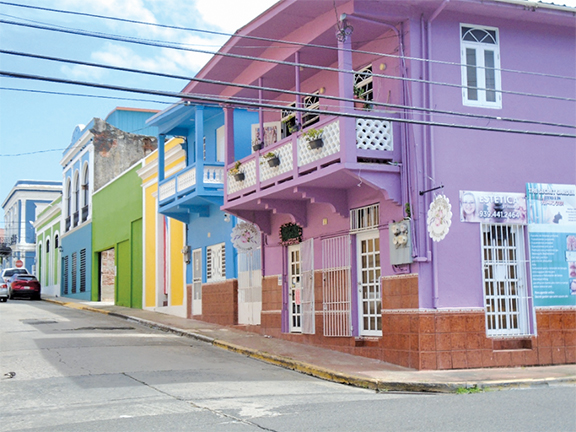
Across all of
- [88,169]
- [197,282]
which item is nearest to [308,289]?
[197,282]

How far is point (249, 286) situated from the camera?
63.6 feet

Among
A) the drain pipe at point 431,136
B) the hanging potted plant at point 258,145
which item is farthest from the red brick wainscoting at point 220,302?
the drain pipe at point 431,136

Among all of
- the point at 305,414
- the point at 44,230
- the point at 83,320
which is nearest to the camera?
the point at 305,414

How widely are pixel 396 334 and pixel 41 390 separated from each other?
6.19 meters

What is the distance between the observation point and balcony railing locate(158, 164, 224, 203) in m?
20.0

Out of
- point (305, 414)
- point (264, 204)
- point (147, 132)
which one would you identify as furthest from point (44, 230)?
point (305, 414)

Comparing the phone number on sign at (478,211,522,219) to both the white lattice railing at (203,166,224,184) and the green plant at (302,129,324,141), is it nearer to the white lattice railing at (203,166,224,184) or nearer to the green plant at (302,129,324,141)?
the green plant at (302,129,324,141)

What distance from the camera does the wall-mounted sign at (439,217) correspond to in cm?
1262

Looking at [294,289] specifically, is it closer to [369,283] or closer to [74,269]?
Answer: [369,283]

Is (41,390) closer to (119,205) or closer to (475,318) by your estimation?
(475,318)

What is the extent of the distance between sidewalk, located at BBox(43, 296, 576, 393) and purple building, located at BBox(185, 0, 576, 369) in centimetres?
45

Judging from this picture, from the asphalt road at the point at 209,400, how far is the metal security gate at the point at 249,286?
394 cm

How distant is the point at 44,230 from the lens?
50812mm

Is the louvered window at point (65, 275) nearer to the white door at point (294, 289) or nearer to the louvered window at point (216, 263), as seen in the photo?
the louvered window at point (216, 263)
